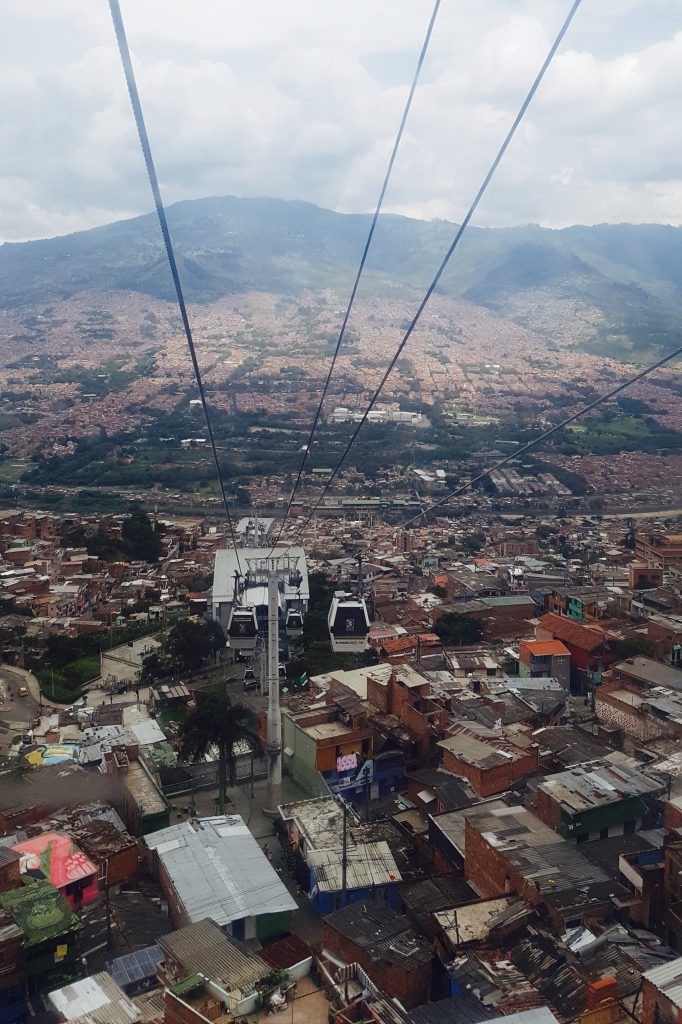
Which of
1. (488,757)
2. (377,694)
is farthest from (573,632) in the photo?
(488,757)

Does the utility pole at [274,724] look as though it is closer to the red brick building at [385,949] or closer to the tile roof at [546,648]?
the red brick building at [385,949]

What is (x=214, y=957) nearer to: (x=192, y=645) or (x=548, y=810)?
(x=548, y=810)

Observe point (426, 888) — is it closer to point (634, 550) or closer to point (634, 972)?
point (634, 972)

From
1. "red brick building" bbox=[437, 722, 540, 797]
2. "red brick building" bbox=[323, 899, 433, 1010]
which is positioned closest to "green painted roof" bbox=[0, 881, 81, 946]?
"red brick building" bbox=[323, 899, 433, 1010]

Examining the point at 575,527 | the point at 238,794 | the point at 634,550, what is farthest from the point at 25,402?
the point at 238,794

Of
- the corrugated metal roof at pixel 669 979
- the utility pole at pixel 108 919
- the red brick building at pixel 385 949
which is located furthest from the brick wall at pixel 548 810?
the utility pole at pixel 108 919

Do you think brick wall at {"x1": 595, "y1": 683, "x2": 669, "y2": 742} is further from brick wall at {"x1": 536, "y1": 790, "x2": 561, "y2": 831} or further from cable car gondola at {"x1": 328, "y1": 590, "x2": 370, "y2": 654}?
cable car gondola at {"x1": 328, "y1": 590, "x2": 370, "y2": 654}
